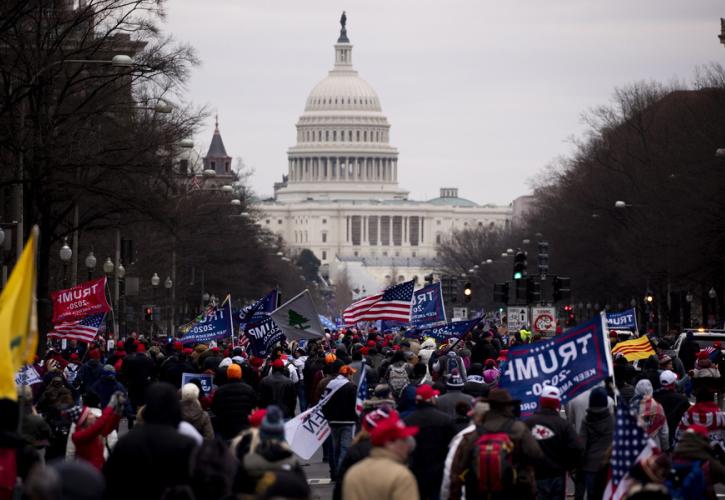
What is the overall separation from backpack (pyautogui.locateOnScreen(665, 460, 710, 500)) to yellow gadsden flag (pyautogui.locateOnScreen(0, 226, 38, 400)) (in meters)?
4.54

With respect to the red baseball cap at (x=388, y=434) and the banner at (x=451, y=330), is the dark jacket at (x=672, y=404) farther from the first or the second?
the banner at (x=451, y=330)

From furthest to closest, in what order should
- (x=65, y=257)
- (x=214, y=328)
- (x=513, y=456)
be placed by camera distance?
1. (x=65, y=257)
2. (x=214, y=328)
3. (x=513, y=456)

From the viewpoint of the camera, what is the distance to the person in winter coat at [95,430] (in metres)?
15.5

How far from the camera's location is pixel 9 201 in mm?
46500

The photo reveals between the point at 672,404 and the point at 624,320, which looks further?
the point at 624,320

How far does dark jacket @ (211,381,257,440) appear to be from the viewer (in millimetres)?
19403

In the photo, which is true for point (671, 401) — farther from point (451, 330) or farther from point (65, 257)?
point (65, 257)

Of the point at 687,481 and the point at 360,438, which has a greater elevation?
the point at 360,438

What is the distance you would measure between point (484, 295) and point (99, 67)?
275ft

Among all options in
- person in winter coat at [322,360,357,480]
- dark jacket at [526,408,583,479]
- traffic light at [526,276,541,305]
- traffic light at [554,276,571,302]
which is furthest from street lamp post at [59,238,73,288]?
dark jacket at [526,408,583,479]

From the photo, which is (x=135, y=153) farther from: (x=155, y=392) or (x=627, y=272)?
(x=627, y=272)

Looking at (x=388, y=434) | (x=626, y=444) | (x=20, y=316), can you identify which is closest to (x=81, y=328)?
(x=626, y=444)

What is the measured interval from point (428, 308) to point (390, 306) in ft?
4.00

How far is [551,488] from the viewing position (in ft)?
55.5
